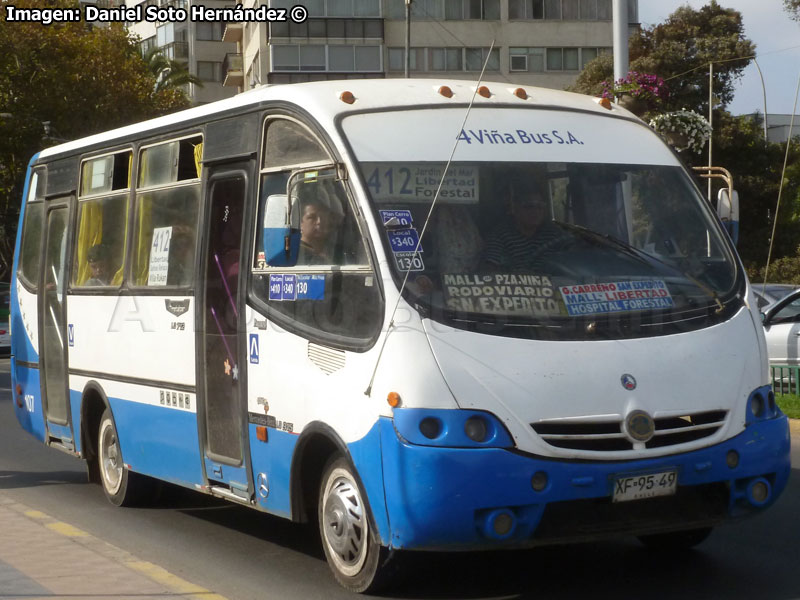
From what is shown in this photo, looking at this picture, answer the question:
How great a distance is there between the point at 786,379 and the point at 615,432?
30.7ft

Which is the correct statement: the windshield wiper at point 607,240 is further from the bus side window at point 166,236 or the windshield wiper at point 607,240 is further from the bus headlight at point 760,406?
the bus side window at point 166,236

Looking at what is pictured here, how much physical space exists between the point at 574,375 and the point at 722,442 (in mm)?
864

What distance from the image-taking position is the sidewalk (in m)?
6.65

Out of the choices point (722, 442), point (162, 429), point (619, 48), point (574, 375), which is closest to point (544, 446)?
point (574, 375)

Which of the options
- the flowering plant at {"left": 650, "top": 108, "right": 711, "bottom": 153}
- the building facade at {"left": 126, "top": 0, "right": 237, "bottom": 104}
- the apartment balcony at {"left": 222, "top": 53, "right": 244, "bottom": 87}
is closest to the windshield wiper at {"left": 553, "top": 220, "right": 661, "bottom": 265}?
the flowering plant at {"left": 650, "top": 108, "right": 711, "bottom": 153}

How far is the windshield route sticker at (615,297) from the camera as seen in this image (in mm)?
6543

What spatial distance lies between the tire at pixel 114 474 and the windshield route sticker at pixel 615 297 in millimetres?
4582

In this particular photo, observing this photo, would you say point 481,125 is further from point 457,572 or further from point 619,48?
point 619,48

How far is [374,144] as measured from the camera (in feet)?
22.7

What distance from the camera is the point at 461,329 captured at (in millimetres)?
6281

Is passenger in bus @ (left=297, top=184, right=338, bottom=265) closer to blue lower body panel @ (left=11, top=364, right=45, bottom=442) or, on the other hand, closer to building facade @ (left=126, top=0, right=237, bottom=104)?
blue lower body panel @ (left=11, top=364, right=45, bottom=442)

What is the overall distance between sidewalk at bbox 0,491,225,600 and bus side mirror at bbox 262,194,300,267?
1.75 m

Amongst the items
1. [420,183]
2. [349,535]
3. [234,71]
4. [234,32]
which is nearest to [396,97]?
[420,183]

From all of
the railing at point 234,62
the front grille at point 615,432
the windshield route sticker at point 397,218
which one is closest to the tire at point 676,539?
the front grille at point 615,432
